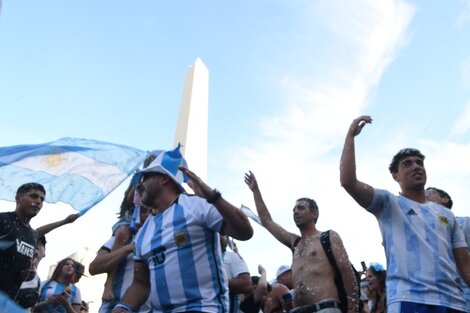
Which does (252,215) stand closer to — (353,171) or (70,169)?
(70,169)

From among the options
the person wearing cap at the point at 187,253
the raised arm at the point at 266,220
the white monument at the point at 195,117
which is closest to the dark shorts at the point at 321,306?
the raised arm at the point at 266,220

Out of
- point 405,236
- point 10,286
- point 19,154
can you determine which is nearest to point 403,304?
point 405,236

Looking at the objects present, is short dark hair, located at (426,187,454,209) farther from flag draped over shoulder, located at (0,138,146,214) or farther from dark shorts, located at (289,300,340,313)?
flag draped over shoulder, located at (0,138,146,214)

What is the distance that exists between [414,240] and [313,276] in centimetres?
133

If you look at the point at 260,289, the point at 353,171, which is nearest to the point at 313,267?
the point at 353,171

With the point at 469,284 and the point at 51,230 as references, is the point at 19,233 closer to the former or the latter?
the point at 51,230

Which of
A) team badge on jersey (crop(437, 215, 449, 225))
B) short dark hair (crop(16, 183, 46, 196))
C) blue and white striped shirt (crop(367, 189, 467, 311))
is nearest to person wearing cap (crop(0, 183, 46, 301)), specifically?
short dark hair (crop(16, 183, 46, 196))

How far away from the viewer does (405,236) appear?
Answer: 11.4ft

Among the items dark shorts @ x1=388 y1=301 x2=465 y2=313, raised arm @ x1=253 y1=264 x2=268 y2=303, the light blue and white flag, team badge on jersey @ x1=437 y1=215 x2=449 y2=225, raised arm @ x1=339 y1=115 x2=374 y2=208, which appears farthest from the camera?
raised arm @ x1=253 y1=264 x2=268 y2=303

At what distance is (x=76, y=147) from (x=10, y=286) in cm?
139

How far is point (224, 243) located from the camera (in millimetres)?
5211

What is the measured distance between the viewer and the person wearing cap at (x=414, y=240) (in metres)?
3.28

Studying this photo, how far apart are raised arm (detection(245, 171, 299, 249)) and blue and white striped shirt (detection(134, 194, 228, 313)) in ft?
7.02

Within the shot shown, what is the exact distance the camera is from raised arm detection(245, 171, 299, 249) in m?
5.31
